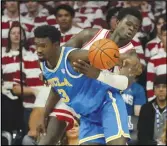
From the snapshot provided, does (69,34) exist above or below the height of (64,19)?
below

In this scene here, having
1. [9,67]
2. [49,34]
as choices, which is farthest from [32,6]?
[49,34]

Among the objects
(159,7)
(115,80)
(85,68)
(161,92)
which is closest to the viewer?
(85,68)

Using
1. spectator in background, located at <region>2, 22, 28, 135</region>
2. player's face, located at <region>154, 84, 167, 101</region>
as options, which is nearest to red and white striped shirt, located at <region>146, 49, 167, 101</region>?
player's face, located at <region>154, 84, 167, 101</region>

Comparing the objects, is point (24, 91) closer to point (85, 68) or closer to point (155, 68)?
point (155, 68)

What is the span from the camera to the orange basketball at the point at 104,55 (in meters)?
5.19

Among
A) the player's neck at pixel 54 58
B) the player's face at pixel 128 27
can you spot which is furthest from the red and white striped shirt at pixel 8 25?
the player's face at pixel 128 27

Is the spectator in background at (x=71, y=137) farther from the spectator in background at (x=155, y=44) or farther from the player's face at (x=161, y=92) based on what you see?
the spectator in background at (x=155, y=44)

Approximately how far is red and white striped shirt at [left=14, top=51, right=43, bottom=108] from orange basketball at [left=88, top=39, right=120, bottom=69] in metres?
2.68

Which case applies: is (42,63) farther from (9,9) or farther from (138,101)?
(9,9)

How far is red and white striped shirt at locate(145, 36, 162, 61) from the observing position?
8.19 meters

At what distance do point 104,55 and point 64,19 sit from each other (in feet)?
9.91

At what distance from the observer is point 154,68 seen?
7965 mm

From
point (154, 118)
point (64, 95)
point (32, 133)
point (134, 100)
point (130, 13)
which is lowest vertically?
point (32, 133)

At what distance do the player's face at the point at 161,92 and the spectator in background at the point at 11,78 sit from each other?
1595 mm
